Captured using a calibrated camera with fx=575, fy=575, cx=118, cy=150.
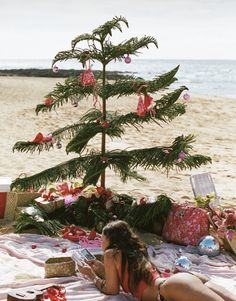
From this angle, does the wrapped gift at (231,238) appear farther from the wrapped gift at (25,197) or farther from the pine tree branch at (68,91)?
the wrapped gift at (25,197)

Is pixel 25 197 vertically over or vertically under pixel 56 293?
over

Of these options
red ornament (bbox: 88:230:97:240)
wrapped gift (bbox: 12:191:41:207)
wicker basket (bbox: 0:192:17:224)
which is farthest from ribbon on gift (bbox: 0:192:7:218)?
red ornament (bbox: 88:230:97:240)

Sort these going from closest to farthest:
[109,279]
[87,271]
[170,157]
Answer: [109,279]
[87,271]
[170,157]

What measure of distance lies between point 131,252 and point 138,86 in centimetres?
237

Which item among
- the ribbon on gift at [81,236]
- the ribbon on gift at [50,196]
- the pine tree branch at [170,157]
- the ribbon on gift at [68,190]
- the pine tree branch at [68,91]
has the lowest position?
the ribbon on gift at [81,236]

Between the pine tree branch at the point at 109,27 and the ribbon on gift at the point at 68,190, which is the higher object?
the pine tree branch at the point at 109,27

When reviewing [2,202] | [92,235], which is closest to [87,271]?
[92,235]

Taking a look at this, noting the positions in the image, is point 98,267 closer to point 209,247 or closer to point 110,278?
point 110,278

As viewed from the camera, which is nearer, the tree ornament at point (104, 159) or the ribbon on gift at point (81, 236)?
the ribbon on gift at point (81, 236)

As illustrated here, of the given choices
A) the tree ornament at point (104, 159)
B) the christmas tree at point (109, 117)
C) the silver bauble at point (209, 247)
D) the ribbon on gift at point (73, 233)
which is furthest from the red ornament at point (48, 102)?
the silver bauble at point (209, 247)

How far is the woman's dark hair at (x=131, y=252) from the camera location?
14.1 feet

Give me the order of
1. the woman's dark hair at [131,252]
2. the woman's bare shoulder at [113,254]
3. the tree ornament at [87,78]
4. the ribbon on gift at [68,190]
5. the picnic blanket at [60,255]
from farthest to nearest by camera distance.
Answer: the ribbon on gift at [68,190] → the tree ornament at [87,78] → the picnic blanket at [60,255] → the woman's bare shoulder at [113,254] → the woman's dark hair at [131,252]

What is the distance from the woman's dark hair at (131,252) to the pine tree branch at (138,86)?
2155 mm

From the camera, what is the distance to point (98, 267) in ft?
16.2
